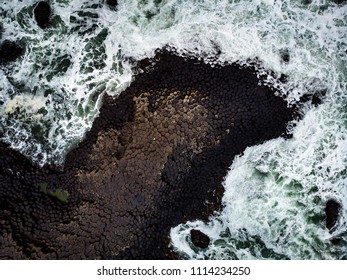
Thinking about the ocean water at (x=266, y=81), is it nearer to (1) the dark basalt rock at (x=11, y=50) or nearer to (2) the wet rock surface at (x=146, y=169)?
(1) the dark basalt rock at (x=11, y=50)

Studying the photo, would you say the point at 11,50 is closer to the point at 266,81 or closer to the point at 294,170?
the point at 266,81

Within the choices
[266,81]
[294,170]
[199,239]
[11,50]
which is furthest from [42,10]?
[294,170]

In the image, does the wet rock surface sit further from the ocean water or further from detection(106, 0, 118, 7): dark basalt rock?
detection(106, 0, 118, 7): dark basalt rock

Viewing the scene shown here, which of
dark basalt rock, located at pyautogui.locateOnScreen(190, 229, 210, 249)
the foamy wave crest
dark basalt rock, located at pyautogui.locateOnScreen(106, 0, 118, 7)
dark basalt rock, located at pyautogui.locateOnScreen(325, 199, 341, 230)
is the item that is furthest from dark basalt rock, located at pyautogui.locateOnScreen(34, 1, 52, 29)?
dark basalt rock, located at pyautogui.locateOnScreen(325, 199, 341, 230)

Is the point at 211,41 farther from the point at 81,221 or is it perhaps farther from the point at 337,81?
the point at 81,221

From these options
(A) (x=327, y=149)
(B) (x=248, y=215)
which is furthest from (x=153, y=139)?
(A) (x=327, y=149)
